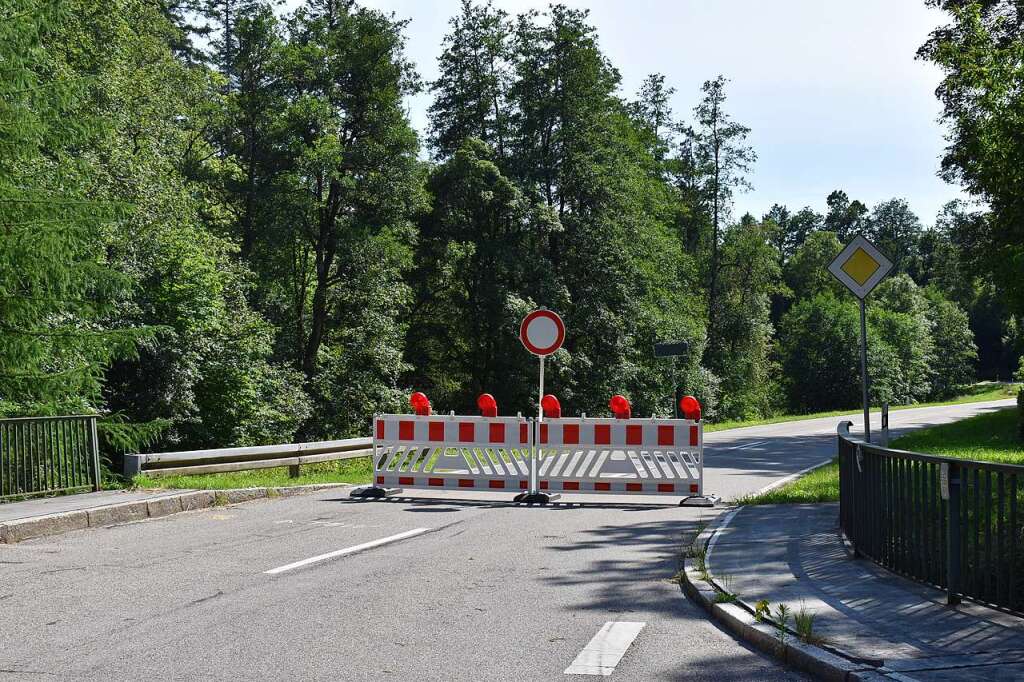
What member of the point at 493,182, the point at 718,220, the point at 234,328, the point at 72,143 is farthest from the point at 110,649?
the point at 718,220

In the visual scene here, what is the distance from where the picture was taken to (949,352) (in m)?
95.5

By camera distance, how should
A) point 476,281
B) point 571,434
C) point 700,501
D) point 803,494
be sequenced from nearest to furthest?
point 700,501
point 803,494
point 571,434
point 476,281

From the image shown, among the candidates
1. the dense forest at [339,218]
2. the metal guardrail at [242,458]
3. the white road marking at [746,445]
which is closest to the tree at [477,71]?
the dense forest at [339,218]

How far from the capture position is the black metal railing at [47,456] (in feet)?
39.5

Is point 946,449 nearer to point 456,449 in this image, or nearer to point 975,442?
point 975,442

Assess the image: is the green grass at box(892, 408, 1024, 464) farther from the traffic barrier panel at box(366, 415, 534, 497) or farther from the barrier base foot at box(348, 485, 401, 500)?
the barrier base foot at box(348, 485, 401, 500)

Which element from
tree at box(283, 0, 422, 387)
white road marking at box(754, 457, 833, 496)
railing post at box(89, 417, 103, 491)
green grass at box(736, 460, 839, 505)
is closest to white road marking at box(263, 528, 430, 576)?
green grass at box(736, 460, 839, 505)

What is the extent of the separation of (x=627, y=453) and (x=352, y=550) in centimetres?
555

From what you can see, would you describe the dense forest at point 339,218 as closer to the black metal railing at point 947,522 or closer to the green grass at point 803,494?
the green grass at point 803,494

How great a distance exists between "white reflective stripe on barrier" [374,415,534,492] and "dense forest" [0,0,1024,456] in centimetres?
411

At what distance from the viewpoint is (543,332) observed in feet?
48.4

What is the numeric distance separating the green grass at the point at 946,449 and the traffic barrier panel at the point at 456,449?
328 cm

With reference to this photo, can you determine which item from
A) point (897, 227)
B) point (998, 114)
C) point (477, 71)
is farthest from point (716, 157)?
point (897, 227)

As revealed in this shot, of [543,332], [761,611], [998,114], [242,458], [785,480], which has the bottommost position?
[785,480]
